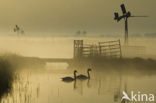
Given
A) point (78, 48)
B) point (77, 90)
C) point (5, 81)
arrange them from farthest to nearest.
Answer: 1. point (78, 48)
2. point (5, 81)
3. point (77, 90)

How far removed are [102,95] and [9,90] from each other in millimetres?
4865

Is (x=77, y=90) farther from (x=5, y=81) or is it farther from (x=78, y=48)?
(x=78, y=48)

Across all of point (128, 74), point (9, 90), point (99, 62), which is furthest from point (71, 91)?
point (99, 62)

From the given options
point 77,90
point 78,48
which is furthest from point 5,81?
point 78,48

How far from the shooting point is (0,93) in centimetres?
2197

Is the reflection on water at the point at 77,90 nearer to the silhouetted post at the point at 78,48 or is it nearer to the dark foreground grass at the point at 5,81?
the dark foreground grass at the point at 5,81

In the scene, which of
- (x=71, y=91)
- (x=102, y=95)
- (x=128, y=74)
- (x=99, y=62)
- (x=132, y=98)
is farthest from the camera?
(x=99, y=62)

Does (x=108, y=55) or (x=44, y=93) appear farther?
(x=108, y=55)

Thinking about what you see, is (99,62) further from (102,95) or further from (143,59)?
(102,95)

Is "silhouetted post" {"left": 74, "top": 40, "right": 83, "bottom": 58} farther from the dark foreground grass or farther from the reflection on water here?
the reflection on water

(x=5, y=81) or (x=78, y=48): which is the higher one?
(x=78, y=48)

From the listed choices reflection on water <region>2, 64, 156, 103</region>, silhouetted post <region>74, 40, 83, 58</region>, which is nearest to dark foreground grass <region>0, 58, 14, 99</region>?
reflection on water <region>2, 64, 156, 103</region>

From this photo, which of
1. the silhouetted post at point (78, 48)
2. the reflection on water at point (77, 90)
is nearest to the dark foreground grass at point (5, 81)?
the reflection on water at point (77, 90)

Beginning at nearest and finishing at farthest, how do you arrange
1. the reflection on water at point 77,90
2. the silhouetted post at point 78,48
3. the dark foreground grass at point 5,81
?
1. the reflection on water at point 77,90
2. the dark foreground grass at point 5,81
3. the silhouetted post at point 78,48
